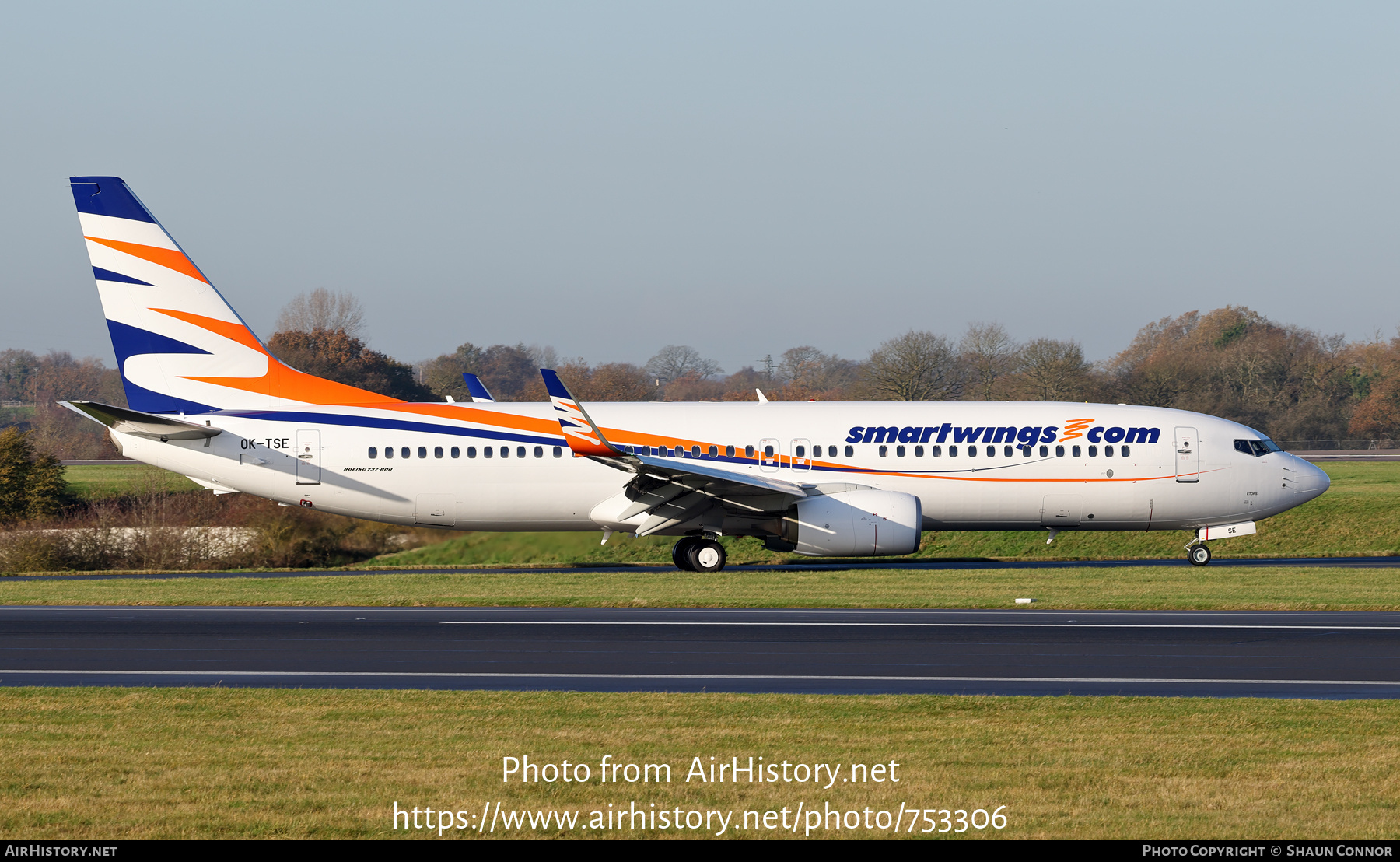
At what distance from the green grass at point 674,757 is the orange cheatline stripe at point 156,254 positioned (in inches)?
682

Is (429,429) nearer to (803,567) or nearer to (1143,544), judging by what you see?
Answer: (803,567)

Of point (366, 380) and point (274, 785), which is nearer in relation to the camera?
point (274, 785)

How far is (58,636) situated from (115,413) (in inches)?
398

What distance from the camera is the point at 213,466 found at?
2877 centimetres

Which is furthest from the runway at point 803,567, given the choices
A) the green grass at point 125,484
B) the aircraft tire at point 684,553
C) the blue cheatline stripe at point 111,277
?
the blue cheatline stripe at point 111,277

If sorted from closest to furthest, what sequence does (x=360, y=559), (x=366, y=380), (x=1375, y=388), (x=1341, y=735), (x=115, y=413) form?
(x=1341, y=735)
(x=115, y=413)
(x=360, y=559)
(x=366, y=380)
(x=1375, y=388)

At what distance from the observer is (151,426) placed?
2822 centimetres

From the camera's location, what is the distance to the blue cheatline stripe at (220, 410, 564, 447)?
29.0 meters

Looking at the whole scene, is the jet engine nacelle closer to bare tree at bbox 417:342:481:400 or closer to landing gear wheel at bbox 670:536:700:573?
landing gear wheel at bbox 670:536:700:573

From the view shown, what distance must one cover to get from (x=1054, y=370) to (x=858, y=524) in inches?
2071

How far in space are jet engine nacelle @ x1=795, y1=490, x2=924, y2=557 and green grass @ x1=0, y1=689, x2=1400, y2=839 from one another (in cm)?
1471

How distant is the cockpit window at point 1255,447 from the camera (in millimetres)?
30047

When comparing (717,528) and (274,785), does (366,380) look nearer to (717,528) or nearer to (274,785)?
(717,528)
